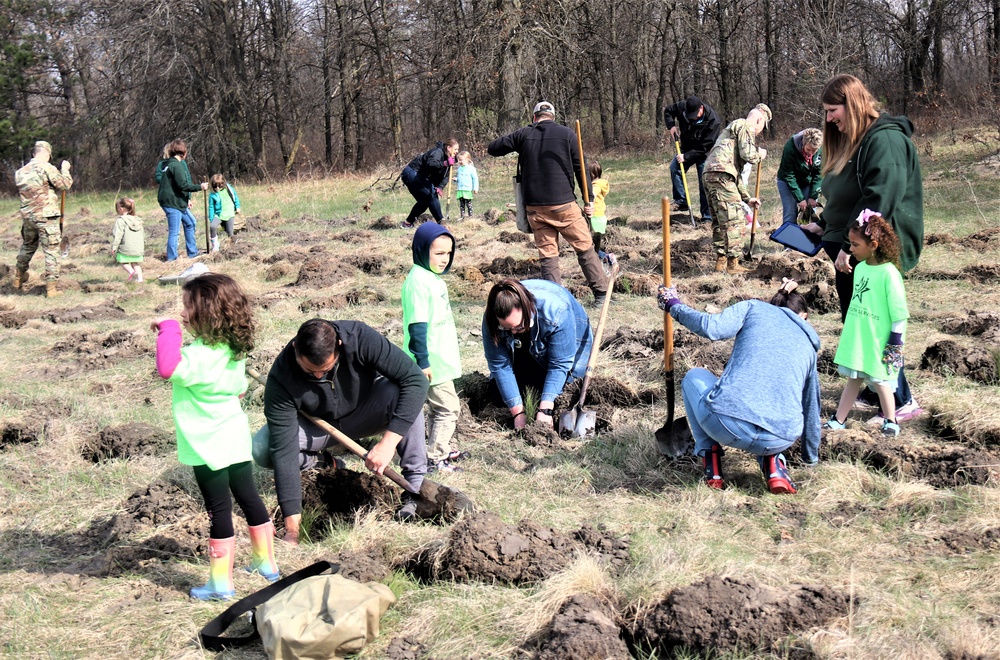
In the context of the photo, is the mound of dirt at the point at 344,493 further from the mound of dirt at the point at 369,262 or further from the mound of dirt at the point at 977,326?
the mound of dirt at the point at 369,262

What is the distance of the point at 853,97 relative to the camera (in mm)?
5113

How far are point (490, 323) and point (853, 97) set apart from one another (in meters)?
2.49

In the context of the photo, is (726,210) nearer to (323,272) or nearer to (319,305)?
(319,305)

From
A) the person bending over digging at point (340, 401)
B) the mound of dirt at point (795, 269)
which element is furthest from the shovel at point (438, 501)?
the mound of dirt at point (795, 269)

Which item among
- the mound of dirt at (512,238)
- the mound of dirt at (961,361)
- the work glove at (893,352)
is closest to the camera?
the work glove at (893,352)

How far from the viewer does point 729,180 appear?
10.1 metres

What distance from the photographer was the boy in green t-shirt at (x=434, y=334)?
202 inches

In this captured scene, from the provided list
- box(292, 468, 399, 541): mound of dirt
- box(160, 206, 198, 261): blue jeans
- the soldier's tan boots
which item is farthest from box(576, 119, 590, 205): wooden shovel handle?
box(160, 206, 198, 261): blue jeans

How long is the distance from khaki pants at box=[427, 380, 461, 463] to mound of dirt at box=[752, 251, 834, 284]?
17.6ft

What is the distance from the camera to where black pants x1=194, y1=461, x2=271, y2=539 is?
377 cm

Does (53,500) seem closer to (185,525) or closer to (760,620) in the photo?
(185,525)

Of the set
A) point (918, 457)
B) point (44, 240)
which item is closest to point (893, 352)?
point (918, 457)

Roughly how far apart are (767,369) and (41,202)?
10121 mm

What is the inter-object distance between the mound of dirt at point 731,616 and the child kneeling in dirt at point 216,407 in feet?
5.78
